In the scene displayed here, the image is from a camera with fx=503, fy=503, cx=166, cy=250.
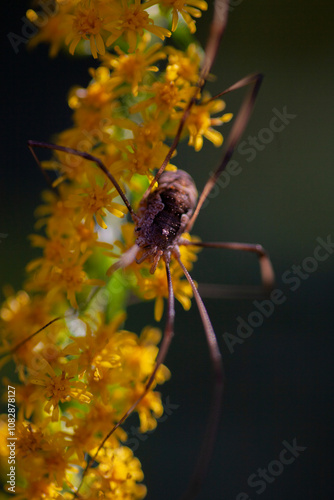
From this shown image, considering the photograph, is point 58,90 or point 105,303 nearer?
point 105,303

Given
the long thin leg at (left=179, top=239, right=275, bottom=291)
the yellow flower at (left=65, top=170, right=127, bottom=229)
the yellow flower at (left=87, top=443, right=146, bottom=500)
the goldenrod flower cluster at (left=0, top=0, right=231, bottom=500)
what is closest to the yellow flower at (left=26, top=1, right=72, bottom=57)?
the goldenrod flower cluster at (left=0, top=0, right=231, bottom=500)

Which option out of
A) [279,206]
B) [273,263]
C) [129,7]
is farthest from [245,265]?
[129,7]

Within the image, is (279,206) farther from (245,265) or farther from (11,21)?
(11,21)

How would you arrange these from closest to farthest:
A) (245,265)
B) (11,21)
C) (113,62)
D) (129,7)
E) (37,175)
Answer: (129,7) < (113,62) < (11,21) < (37,175) < (245,265)

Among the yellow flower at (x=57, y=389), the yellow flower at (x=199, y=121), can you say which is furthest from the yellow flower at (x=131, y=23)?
the yellow flower at (x=57, y=389)

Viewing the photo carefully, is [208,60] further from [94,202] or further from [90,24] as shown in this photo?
[94,202]

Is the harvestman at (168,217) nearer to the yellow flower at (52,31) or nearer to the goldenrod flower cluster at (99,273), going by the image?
the goldenrod flower cluster at (99,273)
